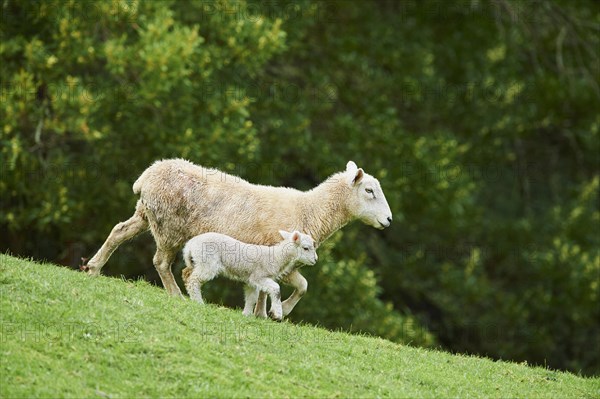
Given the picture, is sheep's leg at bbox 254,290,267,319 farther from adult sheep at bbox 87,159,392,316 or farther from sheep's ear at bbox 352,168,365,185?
sheep's ear at bbox 352,168,365,185

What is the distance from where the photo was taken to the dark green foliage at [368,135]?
17594mm

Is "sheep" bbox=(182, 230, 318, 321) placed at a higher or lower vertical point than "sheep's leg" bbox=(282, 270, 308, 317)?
higher

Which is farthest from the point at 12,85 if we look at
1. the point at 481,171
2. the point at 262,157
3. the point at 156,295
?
the point at 481,171

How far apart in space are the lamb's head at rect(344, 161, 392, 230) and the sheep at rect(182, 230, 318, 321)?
4.20 ft

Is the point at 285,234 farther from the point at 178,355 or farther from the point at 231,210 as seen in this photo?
the point at 178,355

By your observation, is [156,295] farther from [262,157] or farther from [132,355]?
[262,157]

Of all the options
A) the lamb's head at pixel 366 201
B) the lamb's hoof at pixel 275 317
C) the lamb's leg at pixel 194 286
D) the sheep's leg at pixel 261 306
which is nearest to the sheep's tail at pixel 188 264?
the lamb's leg at pixel 194 286

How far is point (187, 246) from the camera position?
38.5 ft

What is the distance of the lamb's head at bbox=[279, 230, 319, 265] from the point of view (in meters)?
11.8

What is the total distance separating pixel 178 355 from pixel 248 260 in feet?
7.26

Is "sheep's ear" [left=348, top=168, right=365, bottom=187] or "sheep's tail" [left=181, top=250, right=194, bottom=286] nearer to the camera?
"sheep's tail" [left=181, top=250, right=194, bottom=286]

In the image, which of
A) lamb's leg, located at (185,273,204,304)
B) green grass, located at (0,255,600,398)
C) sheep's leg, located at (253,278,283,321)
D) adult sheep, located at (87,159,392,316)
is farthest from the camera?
adult sheep, located at (87,159,392,316)

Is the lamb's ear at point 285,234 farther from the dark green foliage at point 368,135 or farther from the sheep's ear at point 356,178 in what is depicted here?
the dark green foliage at point 368,135

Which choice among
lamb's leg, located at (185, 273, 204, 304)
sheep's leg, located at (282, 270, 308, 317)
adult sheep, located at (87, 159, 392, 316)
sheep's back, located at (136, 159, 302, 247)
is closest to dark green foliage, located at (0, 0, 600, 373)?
adult sheep, located at (87, 159, 392, 316)
